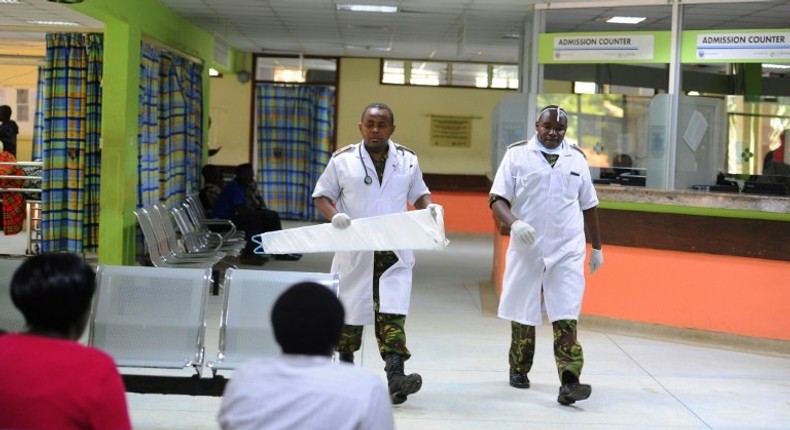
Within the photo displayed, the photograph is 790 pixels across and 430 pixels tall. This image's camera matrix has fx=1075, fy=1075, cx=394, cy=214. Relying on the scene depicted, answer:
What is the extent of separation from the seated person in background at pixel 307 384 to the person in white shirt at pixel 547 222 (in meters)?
3.11

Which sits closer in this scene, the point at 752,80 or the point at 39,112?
the point at 752,80

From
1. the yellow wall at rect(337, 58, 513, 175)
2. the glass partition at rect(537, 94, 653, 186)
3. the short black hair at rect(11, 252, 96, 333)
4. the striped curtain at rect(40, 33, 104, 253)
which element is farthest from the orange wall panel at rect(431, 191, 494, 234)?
the short black hair at rect(11, 252, 96, 333)

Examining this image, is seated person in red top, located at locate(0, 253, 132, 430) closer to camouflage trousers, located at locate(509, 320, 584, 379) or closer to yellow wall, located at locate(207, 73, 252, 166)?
camouflage trousers, located at locate(509, 320, 584, 379)

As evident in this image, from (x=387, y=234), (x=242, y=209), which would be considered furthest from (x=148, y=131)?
(x=387, y=234)

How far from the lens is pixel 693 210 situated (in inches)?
281

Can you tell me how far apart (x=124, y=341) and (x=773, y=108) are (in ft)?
23.9

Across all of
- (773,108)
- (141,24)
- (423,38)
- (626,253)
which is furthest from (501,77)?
(626,253)

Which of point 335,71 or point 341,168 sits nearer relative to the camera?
point 341,168

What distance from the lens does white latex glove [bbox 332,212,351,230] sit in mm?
4820

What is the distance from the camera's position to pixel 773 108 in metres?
9.93

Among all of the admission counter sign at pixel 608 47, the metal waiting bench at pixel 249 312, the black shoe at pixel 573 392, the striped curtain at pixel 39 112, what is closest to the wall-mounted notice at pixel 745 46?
the admission counter sign at pixel 608 47

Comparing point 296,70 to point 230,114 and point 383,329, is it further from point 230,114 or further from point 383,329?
point 383,329

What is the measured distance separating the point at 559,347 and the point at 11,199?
801cm

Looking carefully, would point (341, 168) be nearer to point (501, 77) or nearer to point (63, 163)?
point (63, 163)
